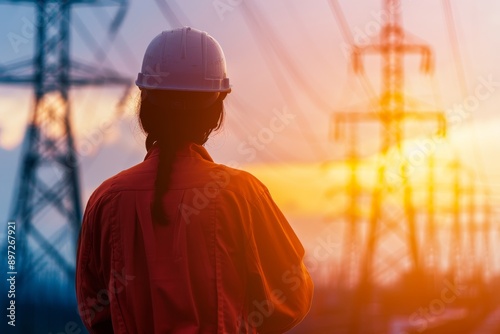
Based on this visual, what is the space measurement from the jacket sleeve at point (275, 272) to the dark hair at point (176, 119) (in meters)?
0.25

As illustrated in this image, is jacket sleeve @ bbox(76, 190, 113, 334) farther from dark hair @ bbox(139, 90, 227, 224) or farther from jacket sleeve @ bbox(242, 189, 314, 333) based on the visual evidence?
jacket sleeve @ bbox(242, 189, 314, 333)

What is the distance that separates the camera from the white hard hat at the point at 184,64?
8.54ft

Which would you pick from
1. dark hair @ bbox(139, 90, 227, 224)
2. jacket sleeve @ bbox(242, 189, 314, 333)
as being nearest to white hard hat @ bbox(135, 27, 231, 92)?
dark hair @ bbox(139, 90, 227, 224)

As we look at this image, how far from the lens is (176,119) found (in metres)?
2.62

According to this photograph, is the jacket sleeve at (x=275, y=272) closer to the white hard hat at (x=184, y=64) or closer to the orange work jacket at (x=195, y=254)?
the orange work jacket at (x=195, y=254)

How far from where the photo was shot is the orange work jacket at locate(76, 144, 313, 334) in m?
2.49

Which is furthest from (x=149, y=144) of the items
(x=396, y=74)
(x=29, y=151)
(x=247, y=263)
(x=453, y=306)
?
(x=453, y=306)

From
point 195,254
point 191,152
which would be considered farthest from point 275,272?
point 191,152

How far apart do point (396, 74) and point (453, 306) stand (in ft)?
69.5

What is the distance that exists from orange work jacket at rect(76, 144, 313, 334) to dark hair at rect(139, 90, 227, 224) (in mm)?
33

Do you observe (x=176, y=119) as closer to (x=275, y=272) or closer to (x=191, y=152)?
(x=191, y=152)

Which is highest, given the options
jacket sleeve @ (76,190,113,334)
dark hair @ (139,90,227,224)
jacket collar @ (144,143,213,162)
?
dark hair @ (139,90,227,224)

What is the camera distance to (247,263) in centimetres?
255

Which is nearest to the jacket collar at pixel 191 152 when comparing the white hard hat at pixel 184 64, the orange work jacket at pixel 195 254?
the orange work jacket at pixel 195 254
